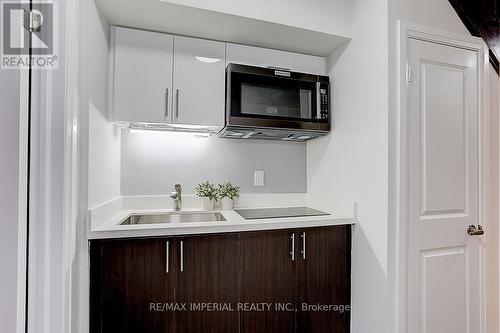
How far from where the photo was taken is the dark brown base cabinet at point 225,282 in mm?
1228

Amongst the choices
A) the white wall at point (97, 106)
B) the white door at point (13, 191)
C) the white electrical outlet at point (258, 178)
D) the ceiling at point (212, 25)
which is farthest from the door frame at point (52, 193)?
the white electrical outlet at point (258, 178)

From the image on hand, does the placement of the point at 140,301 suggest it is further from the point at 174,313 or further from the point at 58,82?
the point at 58,82

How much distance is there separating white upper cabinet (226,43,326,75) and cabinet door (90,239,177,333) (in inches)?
48.9

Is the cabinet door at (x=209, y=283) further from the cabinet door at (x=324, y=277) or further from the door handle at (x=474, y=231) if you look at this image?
the door handle at (x=474, y=231)

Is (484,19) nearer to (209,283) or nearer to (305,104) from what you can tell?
(305,104)

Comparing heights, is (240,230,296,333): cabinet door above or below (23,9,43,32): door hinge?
below

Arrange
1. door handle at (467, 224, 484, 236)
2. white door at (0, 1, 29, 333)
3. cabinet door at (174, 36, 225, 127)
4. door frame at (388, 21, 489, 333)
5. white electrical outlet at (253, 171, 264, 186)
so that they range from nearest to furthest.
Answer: white door at (0, 1, 29, 333)
door frame at (388, 21, 489, 333)
door handle at (467, 224, 484, 236)
cabinet door at (174, 36, 225, 127)
white electrical outlet at (253, 171, 264, 186)

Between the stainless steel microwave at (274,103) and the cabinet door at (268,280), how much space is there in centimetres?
70

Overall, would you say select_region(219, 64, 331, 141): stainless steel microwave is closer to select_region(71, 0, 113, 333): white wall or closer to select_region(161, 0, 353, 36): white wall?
select_region(161, 0, 353, 36): white wall

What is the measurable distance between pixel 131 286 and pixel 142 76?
116cm

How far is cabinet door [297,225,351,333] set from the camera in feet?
4.95

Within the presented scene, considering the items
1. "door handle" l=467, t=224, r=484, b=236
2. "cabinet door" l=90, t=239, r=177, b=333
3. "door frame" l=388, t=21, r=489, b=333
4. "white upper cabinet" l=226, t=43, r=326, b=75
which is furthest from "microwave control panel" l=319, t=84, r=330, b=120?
"cabinet door" l=90, t=239, r=177, b=333

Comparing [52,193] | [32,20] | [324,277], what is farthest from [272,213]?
[32,20]

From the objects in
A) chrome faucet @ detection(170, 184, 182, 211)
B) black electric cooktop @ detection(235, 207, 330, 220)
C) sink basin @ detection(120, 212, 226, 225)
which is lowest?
sink basin @ detection(120, 212, 226, 225)
